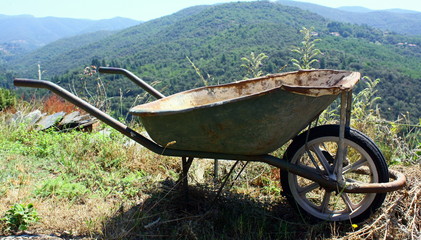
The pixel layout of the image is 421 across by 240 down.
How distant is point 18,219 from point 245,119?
171cm

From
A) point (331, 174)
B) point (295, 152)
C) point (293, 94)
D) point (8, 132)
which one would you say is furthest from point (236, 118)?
point (8, 132)

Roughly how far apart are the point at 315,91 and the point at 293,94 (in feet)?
0.40

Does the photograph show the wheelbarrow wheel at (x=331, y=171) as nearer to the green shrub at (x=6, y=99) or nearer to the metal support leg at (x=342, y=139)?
the metal support leg at (x=342, y=139)

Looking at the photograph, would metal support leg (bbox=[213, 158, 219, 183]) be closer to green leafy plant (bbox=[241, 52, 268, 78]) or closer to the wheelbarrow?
the wheelbarrow

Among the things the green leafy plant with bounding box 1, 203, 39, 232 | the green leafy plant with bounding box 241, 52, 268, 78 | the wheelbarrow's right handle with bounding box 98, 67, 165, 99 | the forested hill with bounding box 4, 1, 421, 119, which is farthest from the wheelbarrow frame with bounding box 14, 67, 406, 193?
the forested hill with bounding box 4, 1, 421, 119

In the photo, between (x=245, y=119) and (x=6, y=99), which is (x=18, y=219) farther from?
(x=6, y=99)

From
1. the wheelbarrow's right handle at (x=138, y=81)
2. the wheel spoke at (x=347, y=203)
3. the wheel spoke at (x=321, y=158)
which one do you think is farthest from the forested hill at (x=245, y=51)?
the wheel spoke at (x=347, y=203)

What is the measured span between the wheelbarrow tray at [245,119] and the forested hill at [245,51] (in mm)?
11448

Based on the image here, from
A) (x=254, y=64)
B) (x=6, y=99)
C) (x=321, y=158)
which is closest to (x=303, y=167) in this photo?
(x=321, y=158)

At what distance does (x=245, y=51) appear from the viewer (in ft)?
175

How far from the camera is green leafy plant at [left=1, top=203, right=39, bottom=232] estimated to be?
2301 mm

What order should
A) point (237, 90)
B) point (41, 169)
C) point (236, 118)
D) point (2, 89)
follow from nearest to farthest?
point (236, 118) < point (237, 90) < point (41, 169) < point (2, 89)

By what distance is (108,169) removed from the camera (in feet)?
10.9

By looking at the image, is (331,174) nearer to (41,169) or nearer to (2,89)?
(41,169)
